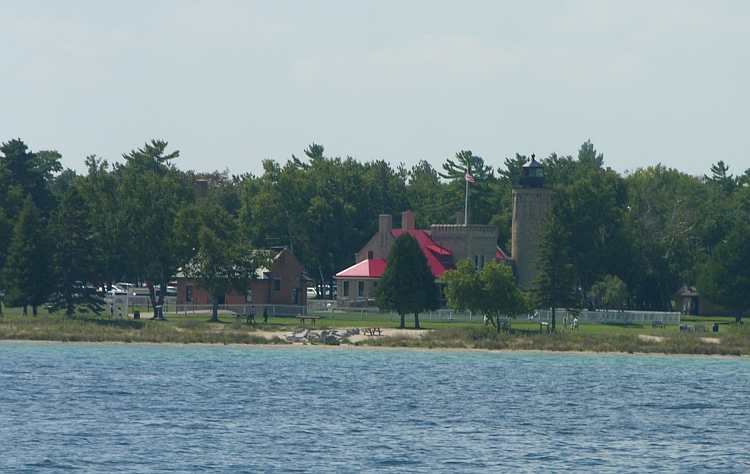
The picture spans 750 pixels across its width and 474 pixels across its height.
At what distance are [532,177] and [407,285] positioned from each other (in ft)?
84.6

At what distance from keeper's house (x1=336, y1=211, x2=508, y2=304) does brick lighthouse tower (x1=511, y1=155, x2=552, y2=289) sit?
86.5 inches

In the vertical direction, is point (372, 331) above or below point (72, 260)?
below

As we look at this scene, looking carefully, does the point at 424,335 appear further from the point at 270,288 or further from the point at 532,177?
the point at 532,177

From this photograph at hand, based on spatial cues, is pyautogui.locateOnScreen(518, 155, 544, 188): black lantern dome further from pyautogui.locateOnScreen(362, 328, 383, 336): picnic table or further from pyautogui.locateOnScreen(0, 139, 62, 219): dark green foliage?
pyautogui.locateOnScreen(0, 139, 62, 219): dark green foliage

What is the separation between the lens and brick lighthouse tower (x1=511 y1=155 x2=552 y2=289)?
424ft

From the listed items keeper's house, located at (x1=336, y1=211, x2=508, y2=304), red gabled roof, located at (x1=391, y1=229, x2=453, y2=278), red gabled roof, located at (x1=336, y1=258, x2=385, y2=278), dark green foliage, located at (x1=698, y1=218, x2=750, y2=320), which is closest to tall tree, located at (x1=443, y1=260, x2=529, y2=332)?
red gabled roof, located at (x1=391, y1=229, x2=453, y2=278)

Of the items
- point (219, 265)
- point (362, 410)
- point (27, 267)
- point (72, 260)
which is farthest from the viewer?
point (219, 265)

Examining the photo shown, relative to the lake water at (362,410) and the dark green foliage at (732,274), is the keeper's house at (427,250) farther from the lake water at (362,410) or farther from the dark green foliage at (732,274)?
the lake water at (362,410)

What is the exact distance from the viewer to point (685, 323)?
117m

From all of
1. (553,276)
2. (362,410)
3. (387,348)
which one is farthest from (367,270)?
(362,410)

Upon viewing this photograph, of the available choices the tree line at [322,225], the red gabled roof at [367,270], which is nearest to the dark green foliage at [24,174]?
the tree line at [322,225]

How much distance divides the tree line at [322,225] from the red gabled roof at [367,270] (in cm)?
964

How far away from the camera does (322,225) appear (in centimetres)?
14662

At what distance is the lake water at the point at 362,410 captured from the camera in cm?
5231
